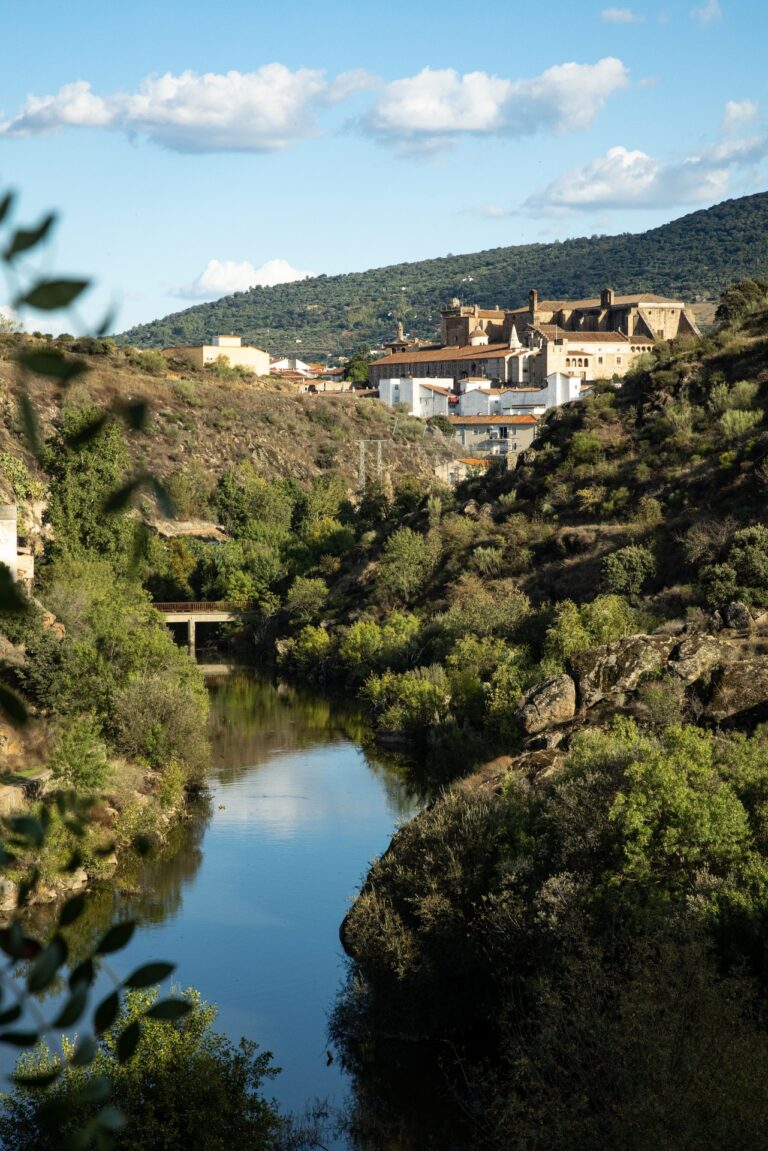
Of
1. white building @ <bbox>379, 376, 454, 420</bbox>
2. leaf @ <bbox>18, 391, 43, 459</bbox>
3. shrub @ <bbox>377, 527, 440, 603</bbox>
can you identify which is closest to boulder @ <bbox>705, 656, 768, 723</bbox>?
shrub @ <bbox>377, 527, 440, 603</bbox>

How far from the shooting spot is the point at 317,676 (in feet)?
159

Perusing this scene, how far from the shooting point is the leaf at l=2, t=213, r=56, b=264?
2.84 metres

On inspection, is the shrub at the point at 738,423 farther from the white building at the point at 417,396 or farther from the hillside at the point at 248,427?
the white building at the point at 417,396

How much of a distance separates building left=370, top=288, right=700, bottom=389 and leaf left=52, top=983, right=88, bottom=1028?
300 ft

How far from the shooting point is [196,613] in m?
55.6

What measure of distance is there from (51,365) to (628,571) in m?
38.1

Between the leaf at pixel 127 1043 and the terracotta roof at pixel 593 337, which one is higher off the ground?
the terracotta roof at pixel 593 337

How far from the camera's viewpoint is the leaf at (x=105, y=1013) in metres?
3.23

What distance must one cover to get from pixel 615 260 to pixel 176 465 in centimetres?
12158

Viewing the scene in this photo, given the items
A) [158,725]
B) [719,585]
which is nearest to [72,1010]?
[158,725]

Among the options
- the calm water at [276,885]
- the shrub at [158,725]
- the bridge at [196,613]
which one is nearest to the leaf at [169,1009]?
the calm water at [276,885]

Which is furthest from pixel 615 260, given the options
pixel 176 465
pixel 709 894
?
pixel 709 894

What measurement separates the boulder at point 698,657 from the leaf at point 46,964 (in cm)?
2653

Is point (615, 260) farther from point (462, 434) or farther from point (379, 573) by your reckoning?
point (379, 573)
